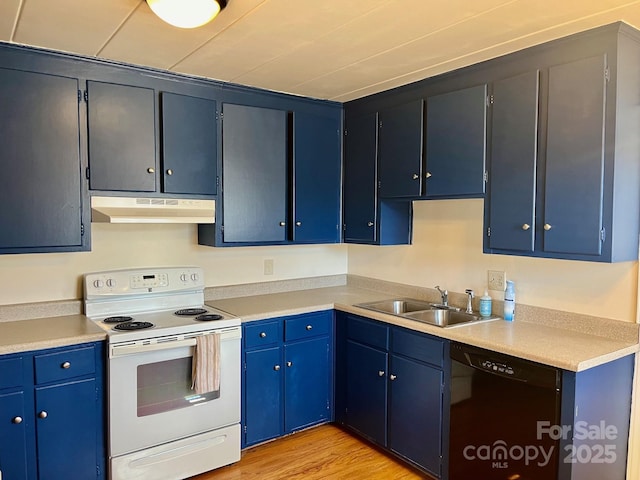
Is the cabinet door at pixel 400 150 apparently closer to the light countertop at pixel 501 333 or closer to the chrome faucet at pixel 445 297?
the chrome faucet at pixel 445 297

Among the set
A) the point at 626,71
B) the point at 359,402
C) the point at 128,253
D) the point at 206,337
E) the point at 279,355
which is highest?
the point at 626,71

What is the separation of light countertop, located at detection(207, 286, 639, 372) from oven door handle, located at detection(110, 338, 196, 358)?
1.30ft

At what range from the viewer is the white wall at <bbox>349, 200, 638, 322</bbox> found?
2404 millimetres

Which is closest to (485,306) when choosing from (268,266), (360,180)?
(360,180)

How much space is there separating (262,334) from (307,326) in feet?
1.11

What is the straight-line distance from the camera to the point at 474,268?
3.06 metres

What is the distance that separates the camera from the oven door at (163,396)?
2473mm

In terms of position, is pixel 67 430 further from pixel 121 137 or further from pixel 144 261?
pixel 121 137

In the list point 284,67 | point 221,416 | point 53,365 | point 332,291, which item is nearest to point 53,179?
point 53,365

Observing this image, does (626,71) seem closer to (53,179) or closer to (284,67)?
(284,67)

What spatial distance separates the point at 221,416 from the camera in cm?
280

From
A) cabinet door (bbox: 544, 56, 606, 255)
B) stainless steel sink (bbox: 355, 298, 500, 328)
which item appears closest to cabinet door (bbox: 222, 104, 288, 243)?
stainless steel sink (bbox: 355, 298, 500, 328)

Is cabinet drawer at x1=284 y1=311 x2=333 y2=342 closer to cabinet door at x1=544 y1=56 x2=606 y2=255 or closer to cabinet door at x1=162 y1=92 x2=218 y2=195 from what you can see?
cabinet door at x1=162 y1=92 x2=218 y2=195

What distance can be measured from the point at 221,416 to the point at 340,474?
2.51 ft
